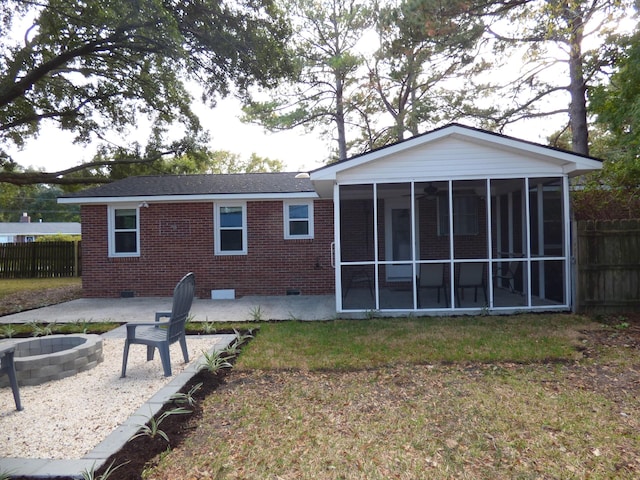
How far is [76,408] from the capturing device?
4152 mm

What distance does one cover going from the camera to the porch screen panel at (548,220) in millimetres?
9594

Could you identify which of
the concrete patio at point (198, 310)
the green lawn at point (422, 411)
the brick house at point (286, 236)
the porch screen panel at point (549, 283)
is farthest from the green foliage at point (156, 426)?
the porch screen panel at point (549, 283)

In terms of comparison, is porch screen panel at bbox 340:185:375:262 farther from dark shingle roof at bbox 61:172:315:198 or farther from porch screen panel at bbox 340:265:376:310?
dark shingle roof at bbox 61:172:315:198

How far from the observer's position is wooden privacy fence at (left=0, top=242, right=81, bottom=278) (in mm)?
18344

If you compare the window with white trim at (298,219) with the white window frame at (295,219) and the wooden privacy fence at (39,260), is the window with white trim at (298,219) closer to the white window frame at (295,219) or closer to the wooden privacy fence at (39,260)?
the white window frame at (295,219)

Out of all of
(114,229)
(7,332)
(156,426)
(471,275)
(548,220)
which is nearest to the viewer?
(156,426)

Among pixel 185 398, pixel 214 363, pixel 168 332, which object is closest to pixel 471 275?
pixel 214 363

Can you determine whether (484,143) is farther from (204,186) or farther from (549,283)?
(204,186)

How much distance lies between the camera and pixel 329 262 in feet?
37.7

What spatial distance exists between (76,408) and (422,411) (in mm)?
3266

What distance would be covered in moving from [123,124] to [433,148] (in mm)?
13434

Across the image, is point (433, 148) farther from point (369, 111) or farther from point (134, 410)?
point (369, 111)

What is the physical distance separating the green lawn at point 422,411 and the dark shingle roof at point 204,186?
5.96 meters

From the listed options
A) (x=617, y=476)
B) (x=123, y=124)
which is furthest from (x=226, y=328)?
(x=123, y=124)
